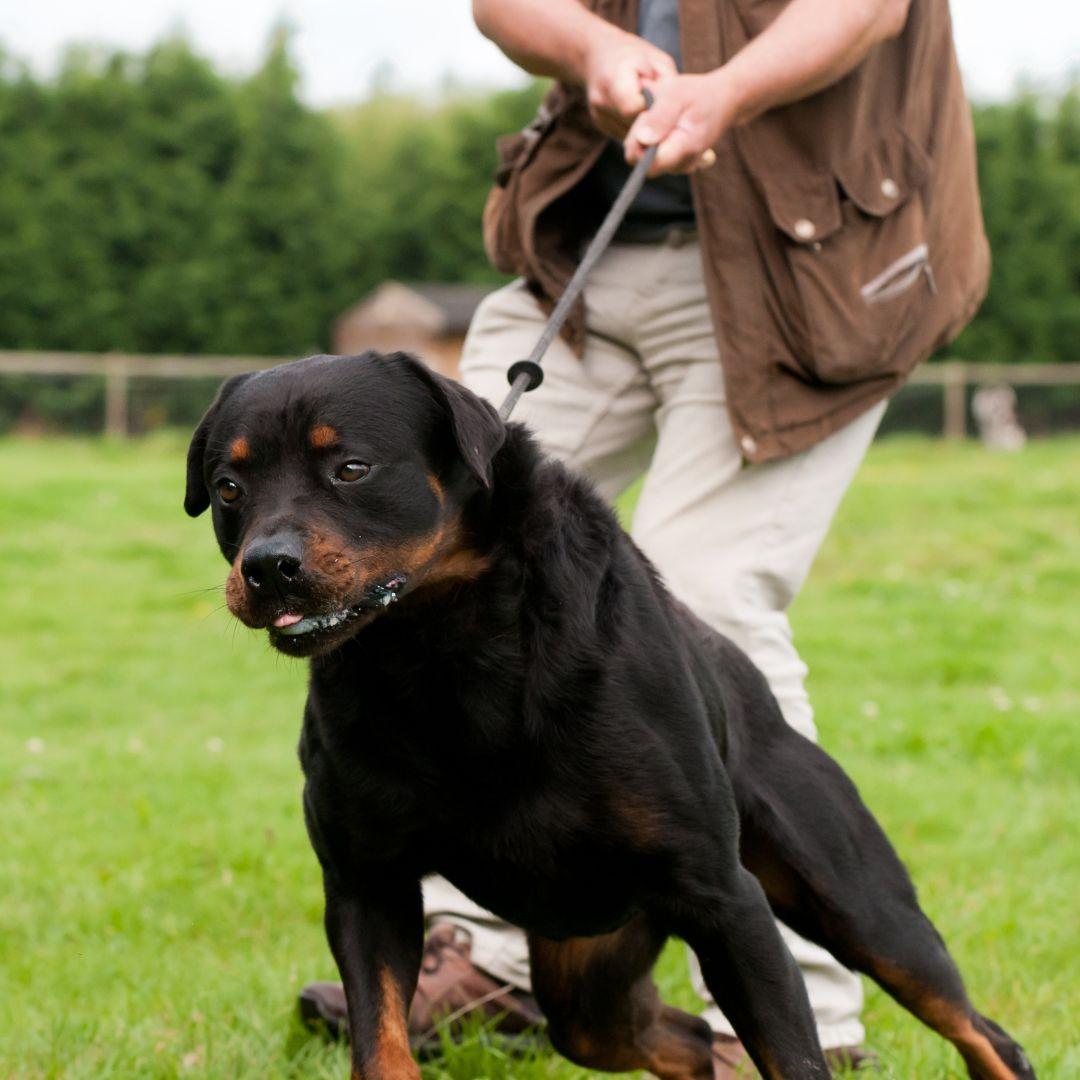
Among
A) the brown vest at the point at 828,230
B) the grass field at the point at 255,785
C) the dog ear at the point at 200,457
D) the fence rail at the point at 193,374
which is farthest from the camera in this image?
the fence rail at the point at 193,374

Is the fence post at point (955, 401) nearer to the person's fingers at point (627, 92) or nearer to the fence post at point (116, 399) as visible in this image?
the fence post at point (116, 399)

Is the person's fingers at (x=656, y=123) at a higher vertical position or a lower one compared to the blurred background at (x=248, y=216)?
higher

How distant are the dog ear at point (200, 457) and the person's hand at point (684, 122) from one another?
37.5 inches

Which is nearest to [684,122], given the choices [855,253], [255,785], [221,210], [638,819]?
[855,253]

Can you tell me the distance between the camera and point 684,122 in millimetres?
3102

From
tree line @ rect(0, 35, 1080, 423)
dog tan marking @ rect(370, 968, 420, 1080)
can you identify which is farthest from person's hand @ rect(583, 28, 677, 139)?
tree line @ rect(0, 35, 1080, 423)

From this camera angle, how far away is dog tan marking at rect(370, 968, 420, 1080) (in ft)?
8.26

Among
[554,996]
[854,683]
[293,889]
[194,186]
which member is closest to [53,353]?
[194,186]

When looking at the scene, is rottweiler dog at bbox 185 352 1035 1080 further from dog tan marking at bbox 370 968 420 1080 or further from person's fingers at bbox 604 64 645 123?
person's fingers at bbox 604 64 645 123

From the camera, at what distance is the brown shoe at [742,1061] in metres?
3.29

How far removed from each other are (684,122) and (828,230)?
0.43 m

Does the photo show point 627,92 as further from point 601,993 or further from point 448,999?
point 448,999

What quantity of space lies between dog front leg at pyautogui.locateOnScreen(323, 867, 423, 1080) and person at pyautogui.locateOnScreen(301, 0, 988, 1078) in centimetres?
88

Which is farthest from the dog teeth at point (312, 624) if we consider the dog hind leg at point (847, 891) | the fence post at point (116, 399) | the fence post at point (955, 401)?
the fence post at point (955, 401)
